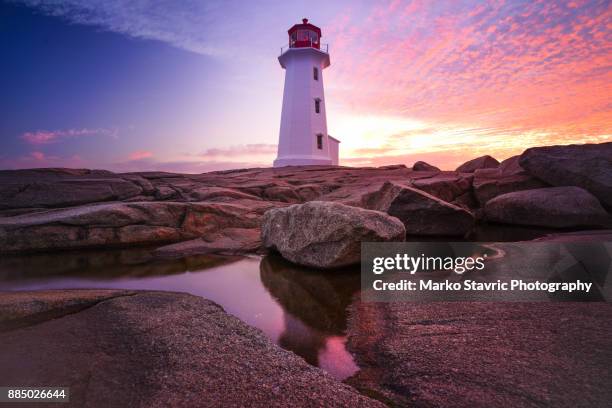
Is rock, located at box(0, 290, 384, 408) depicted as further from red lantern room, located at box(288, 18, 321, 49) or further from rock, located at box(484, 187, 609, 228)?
red lantern room, located at box(288, 18, 321, 49)

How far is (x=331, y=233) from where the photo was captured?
4.95 metres

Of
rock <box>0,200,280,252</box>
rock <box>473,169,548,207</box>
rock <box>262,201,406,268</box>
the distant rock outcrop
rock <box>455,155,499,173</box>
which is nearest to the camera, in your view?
rock <box>262,201,406,268</box>

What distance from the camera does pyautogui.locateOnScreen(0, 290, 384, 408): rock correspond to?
1.96m

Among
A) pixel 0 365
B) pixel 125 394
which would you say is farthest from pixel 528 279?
pixel 0 365

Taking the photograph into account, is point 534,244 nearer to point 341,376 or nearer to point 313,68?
point 341,376

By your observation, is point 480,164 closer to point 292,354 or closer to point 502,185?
point 502,185

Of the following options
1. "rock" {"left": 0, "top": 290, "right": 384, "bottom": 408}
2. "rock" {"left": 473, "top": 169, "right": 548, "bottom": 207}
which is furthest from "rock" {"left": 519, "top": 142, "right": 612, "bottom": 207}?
→ "rock" {"left": 0, "top": 290, "right": 384, "bottom": 408}

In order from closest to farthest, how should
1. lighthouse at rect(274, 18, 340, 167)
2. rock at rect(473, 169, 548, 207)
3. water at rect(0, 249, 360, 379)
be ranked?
water at rect(0, 249, 360, 379), rock at rect(473, 169, 548, 207), lighthouse at rect(274, 18, 340, 167)

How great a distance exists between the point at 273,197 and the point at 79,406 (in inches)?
421

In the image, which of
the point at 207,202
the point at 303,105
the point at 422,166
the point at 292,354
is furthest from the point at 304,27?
the point at 292,354

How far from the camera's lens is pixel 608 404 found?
1.77 m

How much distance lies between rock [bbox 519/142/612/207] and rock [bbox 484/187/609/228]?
3.33ft

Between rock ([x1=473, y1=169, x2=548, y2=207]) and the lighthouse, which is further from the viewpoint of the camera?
the lighthouse

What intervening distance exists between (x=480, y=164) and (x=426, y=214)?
10.2 metres
